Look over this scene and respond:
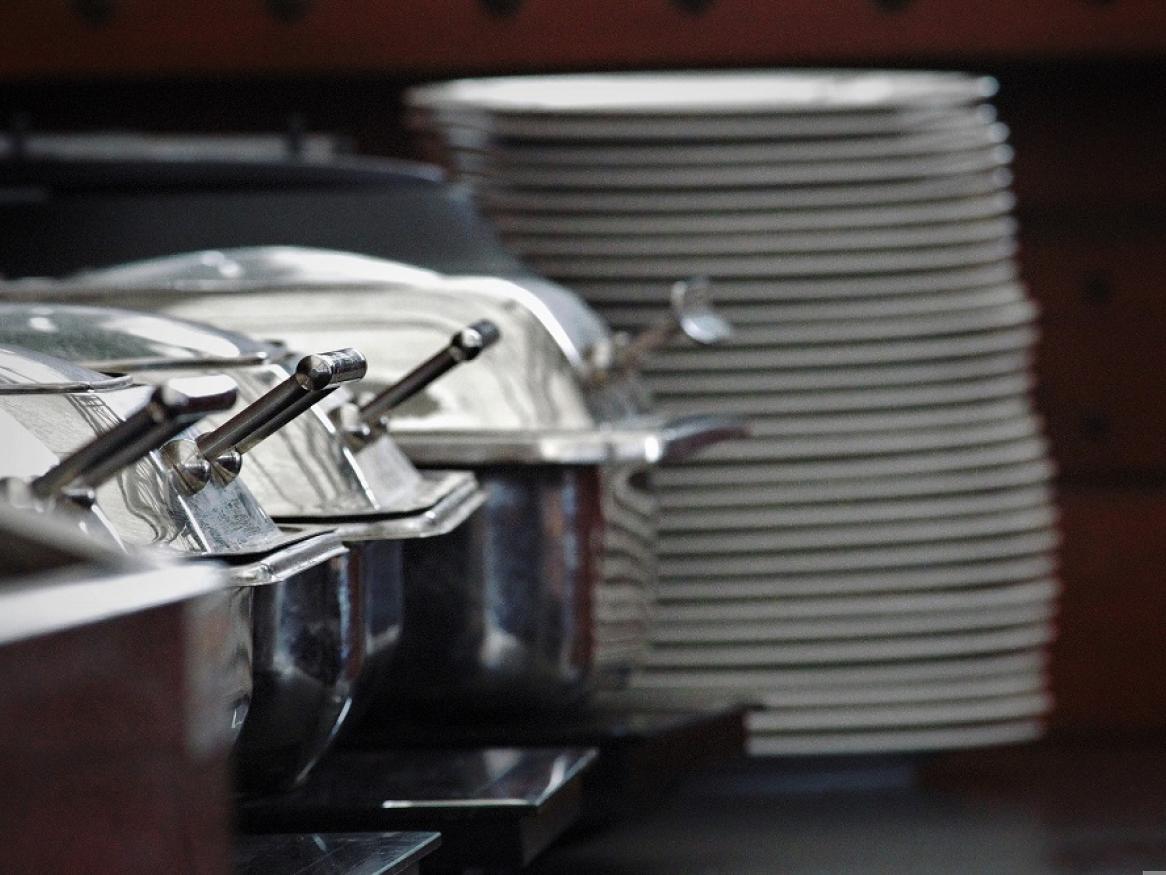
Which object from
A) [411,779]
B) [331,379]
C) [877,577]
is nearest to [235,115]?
[877,577]

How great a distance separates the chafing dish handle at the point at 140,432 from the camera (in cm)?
69

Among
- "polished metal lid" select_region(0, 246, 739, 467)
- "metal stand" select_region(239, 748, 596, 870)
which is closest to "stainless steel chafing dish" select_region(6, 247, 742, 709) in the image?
"polished metal lid" select_region(0, 246, 739, 467)

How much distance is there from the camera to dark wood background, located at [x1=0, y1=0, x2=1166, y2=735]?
7.50ft

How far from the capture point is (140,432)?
70cm

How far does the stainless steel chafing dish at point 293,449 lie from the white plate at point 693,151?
824 millimetres

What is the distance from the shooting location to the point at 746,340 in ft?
6.76

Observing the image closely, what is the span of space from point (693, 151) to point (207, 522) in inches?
47.8

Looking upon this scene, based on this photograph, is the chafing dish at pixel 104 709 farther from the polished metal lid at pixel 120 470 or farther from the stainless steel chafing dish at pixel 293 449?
the stainless steel chafing dish at pixel 293 449

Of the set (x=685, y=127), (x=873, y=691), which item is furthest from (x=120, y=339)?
(x=873, y=691)

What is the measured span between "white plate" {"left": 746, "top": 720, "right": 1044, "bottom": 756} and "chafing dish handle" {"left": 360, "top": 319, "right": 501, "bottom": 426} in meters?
0.81

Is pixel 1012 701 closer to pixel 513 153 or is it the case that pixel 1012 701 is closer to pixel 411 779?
pixel 513 153

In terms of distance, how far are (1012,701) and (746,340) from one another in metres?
0.44

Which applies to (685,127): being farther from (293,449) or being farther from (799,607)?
(293,449)

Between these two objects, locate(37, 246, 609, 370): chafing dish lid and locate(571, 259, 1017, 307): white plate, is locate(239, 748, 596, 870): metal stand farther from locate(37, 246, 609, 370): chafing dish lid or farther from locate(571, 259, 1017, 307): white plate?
locate(571, 259, 1017, 307): white plate
